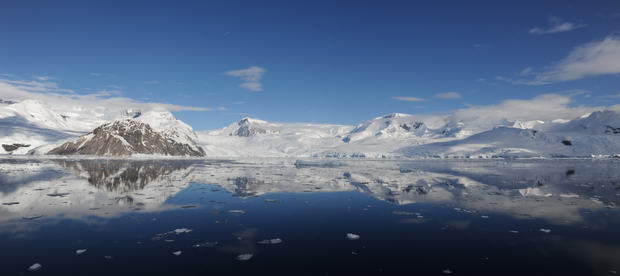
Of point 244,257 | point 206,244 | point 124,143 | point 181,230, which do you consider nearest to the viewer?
point 244,257

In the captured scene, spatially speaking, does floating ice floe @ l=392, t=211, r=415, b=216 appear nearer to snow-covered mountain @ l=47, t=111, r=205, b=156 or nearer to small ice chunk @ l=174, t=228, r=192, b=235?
small ice chunk @ l=174, t=228, r=192, b=235

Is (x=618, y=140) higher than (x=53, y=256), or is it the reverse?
(x=618, y=140)

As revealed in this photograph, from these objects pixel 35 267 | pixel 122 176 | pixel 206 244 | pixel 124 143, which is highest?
pixel 124 143

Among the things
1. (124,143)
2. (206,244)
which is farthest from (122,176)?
(124,143)

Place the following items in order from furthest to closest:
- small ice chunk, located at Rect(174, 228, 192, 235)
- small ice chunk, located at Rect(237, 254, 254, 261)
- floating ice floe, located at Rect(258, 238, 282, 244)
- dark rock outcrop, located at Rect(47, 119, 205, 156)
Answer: dark rock outcrop, located at Rect(47, 119, 205, 156) → small ice chunk, located at Rect(174, 228, 192, 235) → floating ice floe, located at Rect(258, 238, 282, 244) → small ice chunk, located at Rect(237, 254, 254, 261)

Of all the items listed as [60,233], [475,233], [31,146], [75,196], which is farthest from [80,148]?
[475,233]

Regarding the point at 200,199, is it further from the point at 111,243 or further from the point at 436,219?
the point at 436,219

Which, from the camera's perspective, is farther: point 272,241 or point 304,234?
point 304,234

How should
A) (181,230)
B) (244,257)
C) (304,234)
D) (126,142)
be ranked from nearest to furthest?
1. (244,257)
2. (304,234)
3. (181,230)
4. (126,142)

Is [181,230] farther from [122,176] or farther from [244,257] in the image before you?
[122,176]

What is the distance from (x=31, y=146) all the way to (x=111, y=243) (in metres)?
212

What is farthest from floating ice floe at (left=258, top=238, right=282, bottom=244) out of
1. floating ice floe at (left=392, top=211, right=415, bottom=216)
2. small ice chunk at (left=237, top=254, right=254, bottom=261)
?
floating ice floe at (left=392, top=211, right=415, bottom=216)

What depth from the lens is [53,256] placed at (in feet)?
37.6

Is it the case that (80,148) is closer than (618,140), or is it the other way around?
(80,148)
